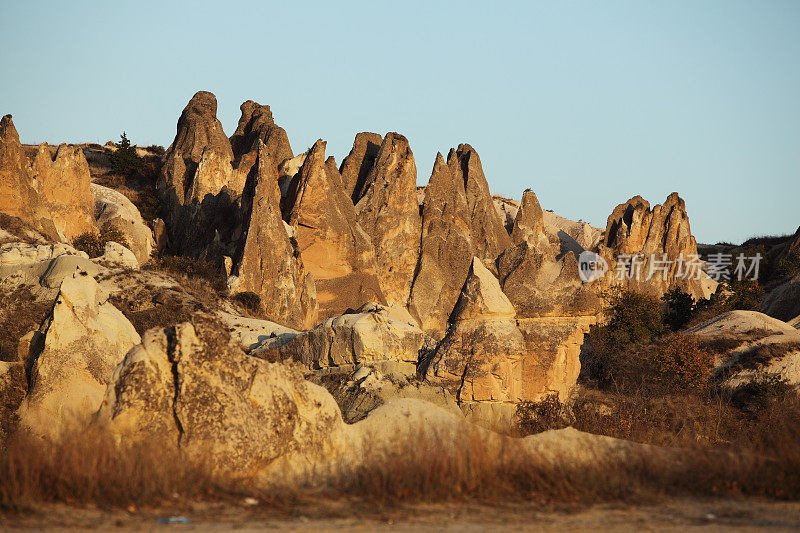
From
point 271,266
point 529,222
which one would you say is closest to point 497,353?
point 271,266

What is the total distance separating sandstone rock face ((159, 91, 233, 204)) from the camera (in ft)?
139

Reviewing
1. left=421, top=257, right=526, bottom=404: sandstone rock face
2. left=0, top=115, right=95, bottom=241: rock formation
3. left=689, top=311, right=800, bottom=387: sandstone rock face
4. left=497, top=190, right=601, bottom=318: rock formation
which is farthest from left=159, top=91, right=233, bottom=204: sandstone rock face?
left=421, top=257, right=526, bottom=404: sandstone rock face

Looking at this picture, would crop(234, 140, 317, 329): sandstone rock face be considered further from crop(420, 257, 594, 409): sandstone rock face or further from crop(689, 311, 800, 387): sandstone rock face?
crop(420, 257, 594, 409): sandstone rock face

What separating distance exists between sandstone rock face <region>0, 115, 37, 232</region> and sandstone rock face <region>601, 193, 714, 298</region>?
32789 millimetres

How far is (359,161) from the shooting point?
4600 cm

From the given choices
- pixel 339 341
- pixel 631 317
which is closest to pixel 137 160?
A: pixel 631 317

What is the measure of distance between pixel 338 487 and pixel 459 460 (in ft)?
3.74

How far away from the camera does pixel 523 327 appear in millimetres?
14062

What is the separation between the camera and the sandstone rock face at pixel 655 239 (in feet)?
165

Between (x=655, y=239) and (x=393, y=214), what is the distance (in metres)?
18.6

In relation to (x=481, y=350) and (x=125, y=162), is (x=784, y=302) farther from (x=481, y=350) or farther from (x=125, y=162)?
(x=125, y=162)

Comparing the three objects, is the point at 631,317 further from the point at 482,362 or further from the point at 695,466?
the point at 695,466

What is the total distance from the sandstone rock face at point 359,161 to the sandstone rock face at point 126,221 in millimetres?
11152

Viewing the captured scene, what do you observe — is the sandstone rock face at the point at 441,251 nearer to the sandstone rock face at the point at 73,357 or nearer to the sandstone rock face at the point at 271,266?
the sandstone rock face at the point at 271,266
